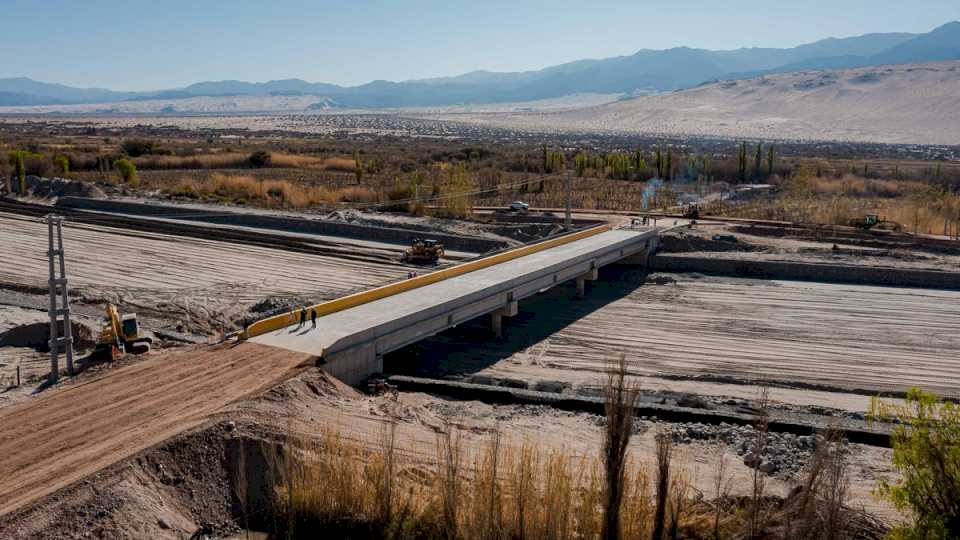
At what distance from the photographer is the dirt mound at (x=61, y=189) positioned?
4034cm

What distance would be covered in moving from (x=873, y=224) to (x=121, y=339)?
26.1 m

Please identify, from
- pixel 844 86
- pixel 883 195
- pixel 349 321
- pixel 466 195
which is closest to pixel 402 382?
pixel 349 321

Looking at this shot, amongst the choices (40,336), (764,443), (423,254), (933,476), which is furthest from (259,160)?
(933,476)

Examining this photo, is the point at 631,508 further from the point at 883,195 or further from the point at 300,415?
the point at 883,195

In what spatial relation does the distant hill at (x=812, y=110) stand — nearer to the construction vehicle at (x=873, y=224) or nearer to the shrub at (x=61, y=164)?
the construction vehicle at (x=873, y=224)

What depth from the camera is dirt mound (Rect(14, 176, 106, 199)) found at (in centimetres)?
4034

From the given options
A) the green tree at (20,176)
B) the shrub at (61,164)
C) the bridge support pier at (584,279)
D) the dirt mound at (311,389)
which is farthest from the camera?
the shrub at (61,164)

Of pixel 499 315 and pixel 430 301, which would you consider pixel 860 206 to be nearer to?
pixel 499 315

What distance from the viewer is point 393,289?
18.8 metres

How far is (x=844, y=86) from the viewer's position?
161750 millimetres

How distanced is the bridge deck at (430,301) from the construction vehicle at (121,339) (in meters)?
2.02

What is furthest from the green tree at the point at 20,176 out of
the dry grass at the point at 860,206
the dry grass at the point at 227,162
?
the dry grass at the point at 860,206

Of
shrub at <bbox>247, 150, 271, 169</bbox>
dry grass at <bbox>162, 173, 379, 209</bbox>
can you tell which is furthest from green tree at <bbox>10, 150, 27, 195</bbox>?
shrub at <bbox>247, 150, 271, 169</bbox>

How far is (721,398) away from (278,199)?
2888cm
